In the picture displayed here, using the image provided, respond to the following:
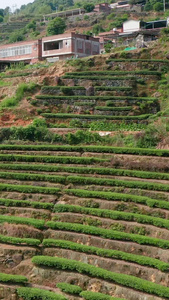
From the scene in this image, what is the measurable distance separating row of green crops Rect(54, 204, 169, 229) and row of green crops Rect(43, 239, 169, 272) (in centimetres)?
183

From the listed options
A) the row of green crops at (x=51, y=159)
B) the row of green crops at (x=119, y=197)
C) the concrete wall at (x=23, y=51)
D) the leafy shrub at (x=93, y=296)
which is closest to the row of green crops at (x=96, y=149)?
the row of green crops at (x=51, y=159)

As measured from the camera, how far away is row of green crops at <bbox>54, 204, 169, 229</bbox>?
16.1 metres

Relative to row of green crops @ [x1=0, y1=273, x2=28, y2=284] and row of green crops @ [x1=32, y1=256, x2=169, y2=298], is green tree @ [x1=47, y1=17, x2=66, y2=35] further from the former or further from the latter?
row of green crops @ [x1=0, y1=273, x2=28, y2=284]

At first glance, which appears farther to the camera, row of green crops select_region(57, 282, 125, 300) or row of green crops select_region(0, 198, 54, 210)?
row of green crops select_region(0, 198, 54, 210)

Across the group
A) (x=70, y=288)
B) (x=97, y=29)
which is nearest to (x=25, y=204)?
(x=70, y=288)

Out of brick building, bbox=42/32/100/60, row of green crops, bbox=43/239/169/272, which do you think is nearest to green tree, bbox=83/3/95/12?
brick building, bbox=42/32/100/60

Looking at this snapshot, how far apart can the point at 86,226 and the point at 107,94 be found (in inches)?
686

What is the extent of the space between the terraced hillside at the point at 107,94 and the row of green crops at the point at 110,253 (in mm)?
14137

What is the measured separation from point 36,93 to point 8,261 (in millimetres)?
20070

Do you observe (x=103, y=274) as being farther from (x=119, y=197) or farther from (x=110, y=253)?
(x=119, y=197)

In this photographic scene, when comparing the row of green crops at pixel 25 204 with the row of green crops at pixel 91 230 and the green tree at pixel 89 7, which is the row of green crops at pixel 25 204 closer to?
the row of green crops at pixel 91 230

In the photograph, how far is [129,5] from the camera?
83.6 metres

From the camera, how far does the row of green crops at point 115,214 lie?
16125mm

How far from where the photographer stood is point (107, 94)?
32.3 m
